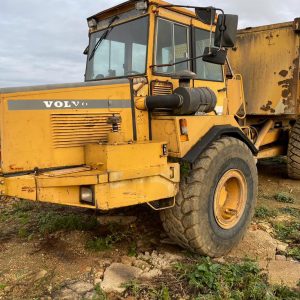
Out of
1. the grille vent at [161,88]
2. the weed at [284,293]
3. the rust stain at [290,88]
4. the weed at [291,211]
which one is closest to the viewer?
the weed at [284,293]

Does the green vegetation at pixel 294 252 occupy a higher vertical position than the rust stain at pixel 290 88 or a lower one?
lower

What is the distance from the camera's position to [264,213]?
17.9 feet

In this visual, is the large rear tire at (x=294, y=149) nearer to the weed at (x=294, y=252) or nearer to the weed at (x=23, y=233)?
the weed at (x=294, y=252)

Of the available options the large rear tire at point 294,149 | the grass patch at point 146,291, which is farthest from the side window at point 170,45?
the large rear tire at point 294,149

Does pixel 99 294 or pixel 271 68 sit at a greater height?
pixel 271 68

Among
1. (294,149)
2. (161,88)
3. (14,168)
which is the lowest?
(294,149)

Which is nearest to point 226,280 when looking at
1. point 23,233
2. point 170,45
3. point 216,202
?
point 216,202

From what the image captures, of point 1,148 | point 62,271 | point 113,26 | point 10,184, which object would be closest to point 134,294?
point 62,271

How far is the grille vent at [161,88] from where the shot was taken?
402cm

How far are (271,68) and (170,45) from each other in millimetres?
2972

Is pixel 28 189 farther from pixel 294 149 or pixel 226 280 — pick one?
pixel 294 149

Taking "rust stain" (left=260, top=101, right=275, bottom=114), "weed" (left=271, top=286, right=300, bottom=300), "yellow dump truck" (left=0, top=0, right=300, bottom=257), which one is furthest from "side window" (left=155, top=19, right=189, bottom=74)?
"rust stain" (left=260, top=101, right=275, bottom=114)

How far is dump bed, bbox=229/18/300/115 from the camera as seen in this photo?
250 inches

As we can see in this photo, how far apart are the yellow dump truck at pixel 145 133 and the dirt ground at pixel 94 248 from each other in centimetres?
37
